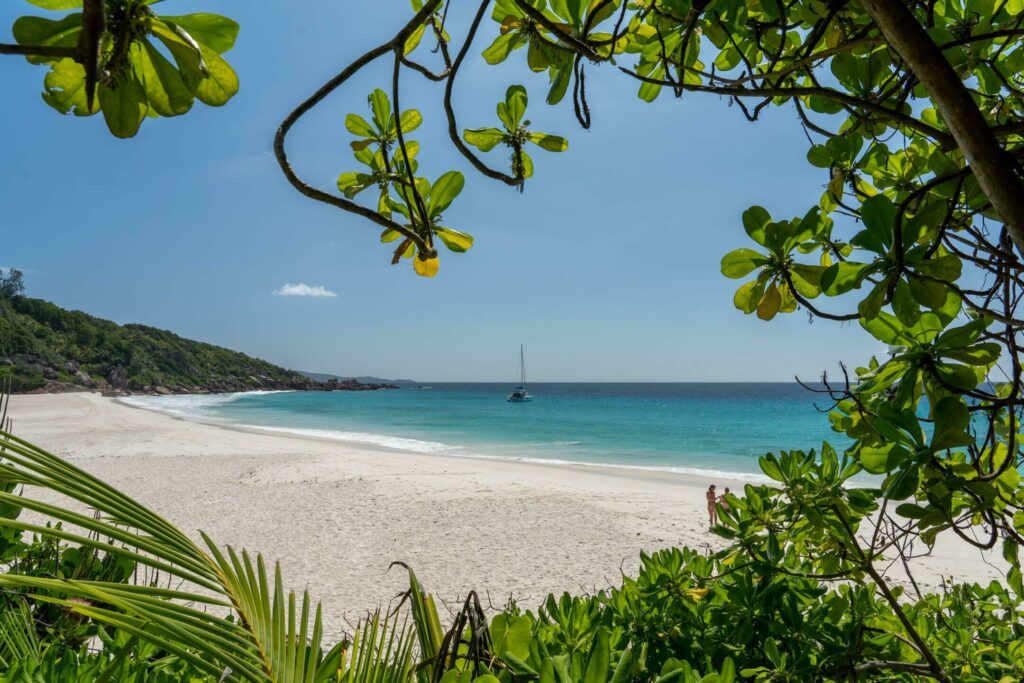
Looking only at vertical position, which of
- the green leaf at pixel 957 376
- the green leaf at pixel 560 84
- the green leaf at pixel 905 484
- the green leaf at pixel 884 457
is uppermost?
the green leaf at pixel 560 84

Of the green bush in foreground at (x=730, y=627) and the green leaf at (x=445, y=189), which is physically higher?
the green leaf at (x=445, y=189)

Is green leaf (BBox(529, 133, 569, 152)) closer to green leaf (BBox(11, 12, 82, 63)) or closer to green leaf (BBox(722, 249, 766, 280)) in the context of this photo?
green leaf (BBox(722, 249, 766, 280))

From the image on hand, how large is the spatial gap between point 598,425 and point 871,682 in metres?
31.4

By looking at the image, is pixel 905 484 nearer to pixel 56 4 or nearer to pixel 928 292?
pixel 928 292

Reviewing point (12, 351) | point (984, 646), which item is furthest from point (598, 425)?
point (12, 351)

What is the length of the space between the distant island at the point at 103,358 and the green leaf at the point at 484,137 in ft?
146

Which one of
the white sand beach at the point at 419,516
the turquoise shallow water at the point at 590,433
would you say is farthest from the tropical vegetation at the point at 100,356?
the white sand beach at the point at 419,516

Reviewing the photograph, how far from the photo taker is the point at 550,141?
89 cm

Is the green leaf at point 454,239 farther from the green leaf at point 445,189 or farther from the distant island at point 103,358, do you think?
the distant island at point 103,358

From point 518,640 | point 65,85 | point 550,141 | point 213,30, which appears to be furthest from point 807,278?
point 65,85

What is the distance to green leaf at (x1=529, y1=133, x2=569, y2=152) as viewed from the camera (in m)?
0.88

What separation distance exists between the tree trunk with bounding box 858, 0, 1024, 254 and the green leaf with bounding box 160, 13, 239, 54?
0.63m

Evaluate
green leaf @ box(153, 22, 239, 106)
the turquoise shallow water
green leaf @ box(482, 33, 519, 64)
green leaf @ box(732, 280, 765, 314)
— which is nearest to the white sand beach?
green leaf @ box(732, 280, 765, 314)

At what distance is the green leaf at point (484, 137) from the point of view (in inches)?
34.4
